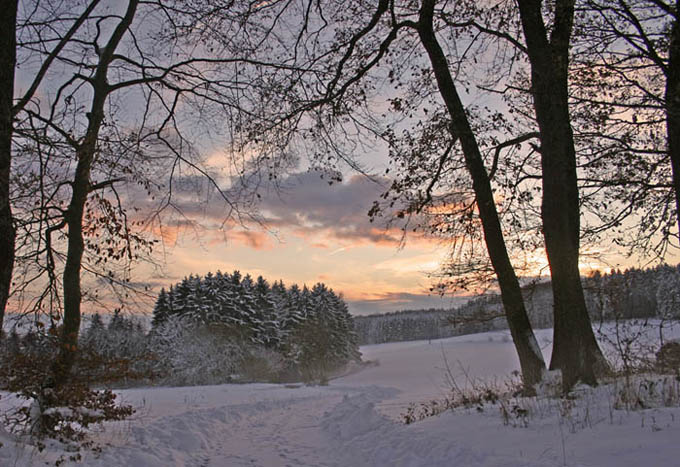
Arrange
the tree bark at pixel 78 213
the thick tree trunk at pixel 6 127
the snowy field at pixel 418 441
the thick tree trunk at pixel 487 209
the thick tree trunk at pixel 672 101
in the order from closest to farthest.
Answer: the snowy field at pixel 418 441 → the thick tree trunk at pixel 6 127 → the thick tree trunk at pixel 672 101 → the tree bark at pixel 78 213 → the thick tree trunk at pixel 487 209

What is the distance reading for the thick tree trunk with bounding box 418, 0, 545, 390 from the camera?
23.9 ft

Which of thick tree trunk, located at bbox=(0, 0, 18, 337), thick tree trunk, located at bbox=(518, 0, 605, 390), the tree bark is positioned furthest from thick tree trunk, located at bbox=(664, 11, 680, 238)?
the tree bark

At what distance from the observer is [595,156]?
946cm

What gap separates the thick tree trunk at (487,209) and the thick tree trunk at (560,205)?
750mm

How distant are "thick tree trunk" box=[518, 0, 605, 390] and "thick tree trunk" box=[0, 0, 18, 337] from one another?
6905 mm

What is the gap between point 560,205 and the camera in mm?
6680

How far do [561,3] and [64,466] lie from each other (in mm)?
9148

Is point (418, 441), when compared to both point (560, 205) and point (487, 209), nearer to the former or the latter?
point (560, 205)

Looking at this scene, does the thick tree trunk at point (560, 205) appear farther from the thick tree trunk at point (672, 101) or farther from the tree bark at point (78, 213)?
the tree bark at point (78, 213)

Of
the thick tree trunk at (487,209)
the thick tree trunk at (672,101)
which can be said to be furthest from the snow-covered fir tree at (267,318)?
the thick tree trunk at (672,101)

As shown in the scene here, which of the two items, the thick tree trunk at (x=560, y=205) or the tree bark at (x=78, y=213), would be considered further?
the tree bark at (x=78, y=213)

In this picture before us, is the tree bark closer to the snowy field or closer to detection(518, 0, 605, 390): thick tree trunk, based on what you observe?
the snowy field

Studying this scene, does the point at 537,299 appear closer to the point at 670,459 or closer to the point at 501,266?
the point at 501,266

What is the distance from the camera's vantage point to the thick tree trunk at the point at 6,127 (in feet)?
15.0
